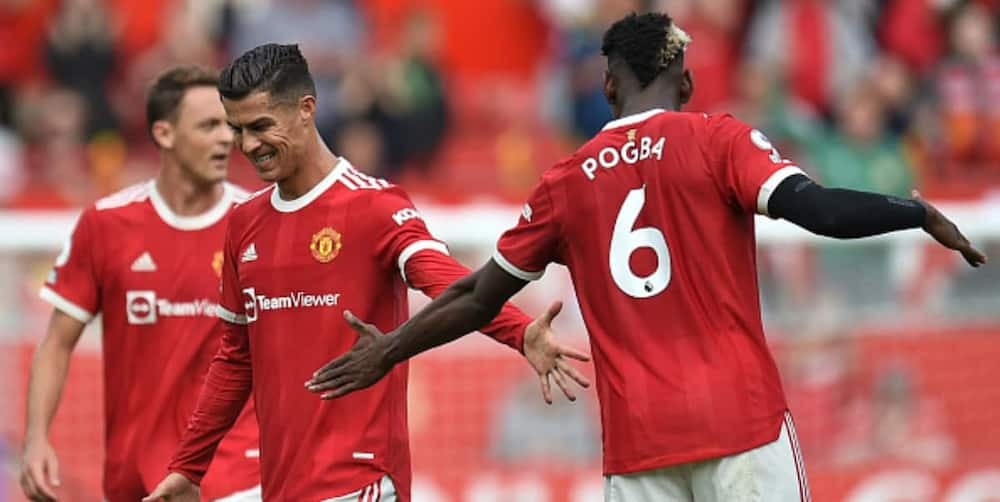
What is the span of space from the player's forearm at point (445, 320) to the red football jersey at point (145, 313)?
1.81 meters

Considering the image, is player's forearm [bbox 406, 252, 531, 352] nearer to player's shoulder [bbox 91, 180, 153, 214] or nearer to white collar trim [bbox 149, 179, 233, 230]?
white collar trim [bbox 149, 179, 233, 230]

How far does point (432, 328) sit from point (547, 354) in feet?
1.36

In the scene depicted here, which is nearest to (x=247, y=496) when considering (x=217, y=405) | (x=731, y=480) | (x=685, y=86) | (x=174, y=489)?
(x=174, y=489)

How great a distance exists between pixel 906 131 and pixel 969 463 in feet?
13.4

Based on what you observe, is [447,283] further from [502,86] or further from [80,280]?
[502,86]

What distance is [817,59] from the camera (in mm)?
16359

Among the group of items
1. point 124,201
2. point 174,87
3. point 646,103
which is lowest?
point 646,103

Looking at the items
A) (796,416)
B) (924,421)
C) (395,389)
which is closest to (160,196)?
(395,389)

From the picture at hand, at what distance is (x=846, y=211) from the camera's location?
6059mm

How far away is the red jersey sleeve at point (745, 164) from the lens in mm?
6191

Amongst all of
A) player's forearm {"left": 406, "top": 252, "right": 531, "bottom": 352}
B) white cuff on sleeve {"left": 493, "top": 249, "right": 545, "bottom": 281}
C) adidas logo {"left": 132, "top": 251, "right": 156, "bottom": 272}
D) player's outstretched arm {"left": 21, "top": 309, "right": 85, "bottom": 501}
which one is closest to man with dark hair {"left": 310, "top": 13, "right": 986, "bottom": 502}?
white cuff on sleeve {"left": 493, "top": 249, "right": 545, "bottom": 281}

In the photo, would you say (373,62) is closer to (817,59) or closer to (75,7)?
(75,7)

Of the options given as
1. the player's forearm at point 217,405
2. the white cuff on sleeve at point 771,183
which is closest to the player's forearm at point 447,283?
the player's forearm at point 217,405

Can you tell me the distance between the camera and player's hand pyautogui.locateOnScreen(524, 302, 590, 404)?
662 centimetres
